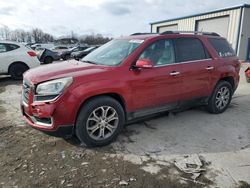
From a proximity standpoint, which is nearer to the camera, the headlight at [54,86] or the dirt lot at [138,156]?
the dirt lot at [138,156]

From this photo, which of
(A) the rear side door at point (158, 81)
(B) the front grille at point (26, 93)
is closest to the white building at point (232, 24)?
(A) the rear side door at point (158, 81)

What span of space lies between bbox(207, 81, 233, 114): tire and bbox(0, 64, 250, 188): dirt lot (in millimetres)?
357

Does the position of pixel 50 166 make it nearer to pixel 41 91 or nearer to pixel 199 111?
pixel 41 91

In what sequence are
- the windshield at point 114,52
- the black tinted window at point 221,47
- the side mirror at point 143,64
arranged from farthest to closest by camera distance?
the black tinted window at point 221,47 < the windshield at point 114,52 < the side mirror at point 143,64

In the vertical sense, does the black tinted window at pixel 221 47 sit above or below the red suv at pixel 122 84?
above

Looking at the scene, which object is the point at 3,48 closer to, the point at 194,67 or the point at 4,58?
the point at 4,58

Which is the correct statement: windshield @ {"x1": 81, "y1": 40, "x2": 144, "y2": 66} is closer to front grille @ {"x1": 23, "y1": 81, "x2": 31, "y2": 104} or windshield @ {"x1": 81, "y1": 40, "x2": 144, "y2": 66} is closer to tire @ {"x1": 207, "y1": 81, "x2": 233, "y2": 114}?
front grille @ {"x1": 23, "y1": 81, "x2": 31, "y2": 104}

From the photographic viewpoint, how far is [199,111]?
18.4 feet


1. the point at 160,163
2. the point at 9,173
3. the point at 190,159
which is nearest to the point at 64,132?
the point at 9,173

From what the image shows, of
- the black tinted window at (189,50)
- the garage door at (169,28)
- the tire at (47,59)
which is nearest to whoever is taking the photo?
the black tinted window at (189,50)

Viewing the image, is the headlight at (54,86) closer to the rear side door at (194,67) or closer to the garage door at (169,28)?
the rear side door at (194,67)

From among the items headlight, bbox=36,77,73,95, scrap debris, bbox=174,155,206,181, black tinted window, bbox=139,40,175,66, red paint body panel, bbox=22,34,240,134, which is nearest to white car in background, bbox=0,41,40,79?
red paint body panel, bbox=22,34,240,134

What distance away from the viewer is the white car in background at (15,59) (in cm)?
940

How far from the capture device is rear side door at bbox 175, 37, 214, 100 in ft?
15.0
